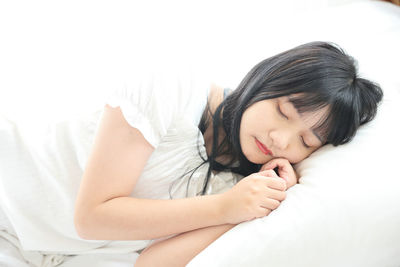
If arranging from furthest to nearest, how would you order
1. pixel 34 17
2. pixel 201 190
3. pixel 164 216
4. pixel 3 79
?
pixel 34 17 < pixel 3 79 < pixel 201 190 < pixel 164 216

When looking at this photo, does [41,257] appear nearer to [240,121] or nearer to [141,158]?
[141,158]

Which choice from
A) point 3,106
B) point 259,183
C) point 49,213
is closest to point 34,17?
point 3,106

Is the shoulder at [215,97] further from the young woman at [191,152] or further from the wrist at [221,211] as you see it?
the wrist at [221,211]

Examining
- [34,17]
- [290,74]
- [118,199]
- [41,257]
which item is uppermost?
[34,17]

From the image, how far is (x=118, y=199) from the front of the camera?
0.83m

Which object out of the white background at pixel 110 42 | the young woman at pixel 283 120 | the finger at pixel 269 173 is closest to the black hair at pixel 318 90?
the young woman at pixel 283 120

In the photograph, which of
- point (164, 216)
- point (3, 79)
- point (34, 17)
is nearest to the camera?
point (164, 216)

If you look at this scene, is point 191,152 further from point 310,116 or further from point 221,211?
point 310,116

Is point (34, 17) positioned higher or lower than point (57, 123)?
higher

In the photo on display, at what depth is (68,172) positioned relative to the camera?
99 cm

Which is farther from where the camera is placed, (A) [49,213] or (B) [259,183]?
(A) [49,213]

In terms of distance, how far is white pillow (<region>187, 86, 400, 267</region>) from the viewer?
754 millimetres

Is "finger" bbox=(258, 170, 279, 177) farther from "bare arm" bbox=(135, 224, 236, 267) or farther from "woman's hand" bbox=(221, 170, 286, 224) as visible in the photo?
"bare arm" bbox=(135, 224, 236, 267)

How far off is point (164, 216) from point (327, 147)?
1.33 ft
